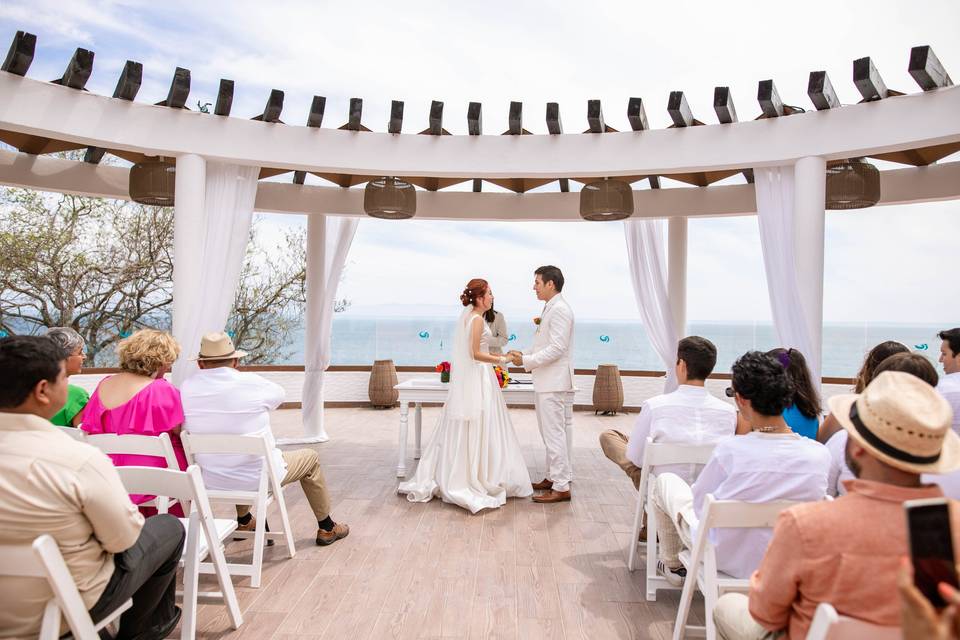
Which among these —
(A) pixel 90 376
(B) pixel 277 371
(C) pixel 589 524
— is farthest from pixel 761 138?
(A) pixel 90 376

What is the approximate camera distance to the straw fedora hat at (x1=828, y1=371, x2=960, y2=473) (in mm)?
1329

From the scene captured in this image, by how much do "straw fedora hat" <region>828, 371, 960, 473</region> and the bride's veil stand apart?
3.37 meters

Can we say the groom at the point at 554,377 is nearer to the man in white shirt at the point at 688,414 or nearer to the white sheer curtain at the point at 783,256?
the man in white shirt at the point at 688,414

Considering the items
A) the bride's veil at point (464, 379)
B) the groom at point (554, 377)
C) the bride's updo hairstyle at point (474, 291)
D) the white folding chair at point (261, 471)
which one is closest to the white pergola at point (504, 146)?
the bride's updo hairstyle at point (474, 291)

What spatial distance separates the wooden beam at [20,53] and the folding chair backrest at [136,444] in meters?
2.99

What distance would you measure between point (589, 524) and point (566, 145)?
9.97 ft

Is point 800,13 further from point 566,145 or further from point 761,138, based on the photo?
point 566,145

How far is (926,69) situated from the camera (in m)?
3.93

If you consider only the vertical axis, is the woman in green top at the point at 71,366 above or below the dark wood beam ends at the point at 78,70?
below

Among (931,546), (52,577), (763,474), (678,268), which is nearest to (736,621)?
(763,474)

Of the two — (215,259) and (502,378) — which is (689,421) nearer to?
(502,378)

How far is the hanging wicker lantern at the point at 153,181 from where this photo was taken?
5336 mm

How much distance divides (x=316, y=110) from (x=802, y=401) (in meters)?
4.12

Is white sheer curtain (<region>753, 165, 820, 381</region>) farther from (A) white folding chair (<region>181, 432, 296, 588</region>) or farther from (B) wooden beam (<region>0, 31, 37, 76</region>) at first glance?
(B) wooden beam (<region>0, 31, 37, 76</region>)
